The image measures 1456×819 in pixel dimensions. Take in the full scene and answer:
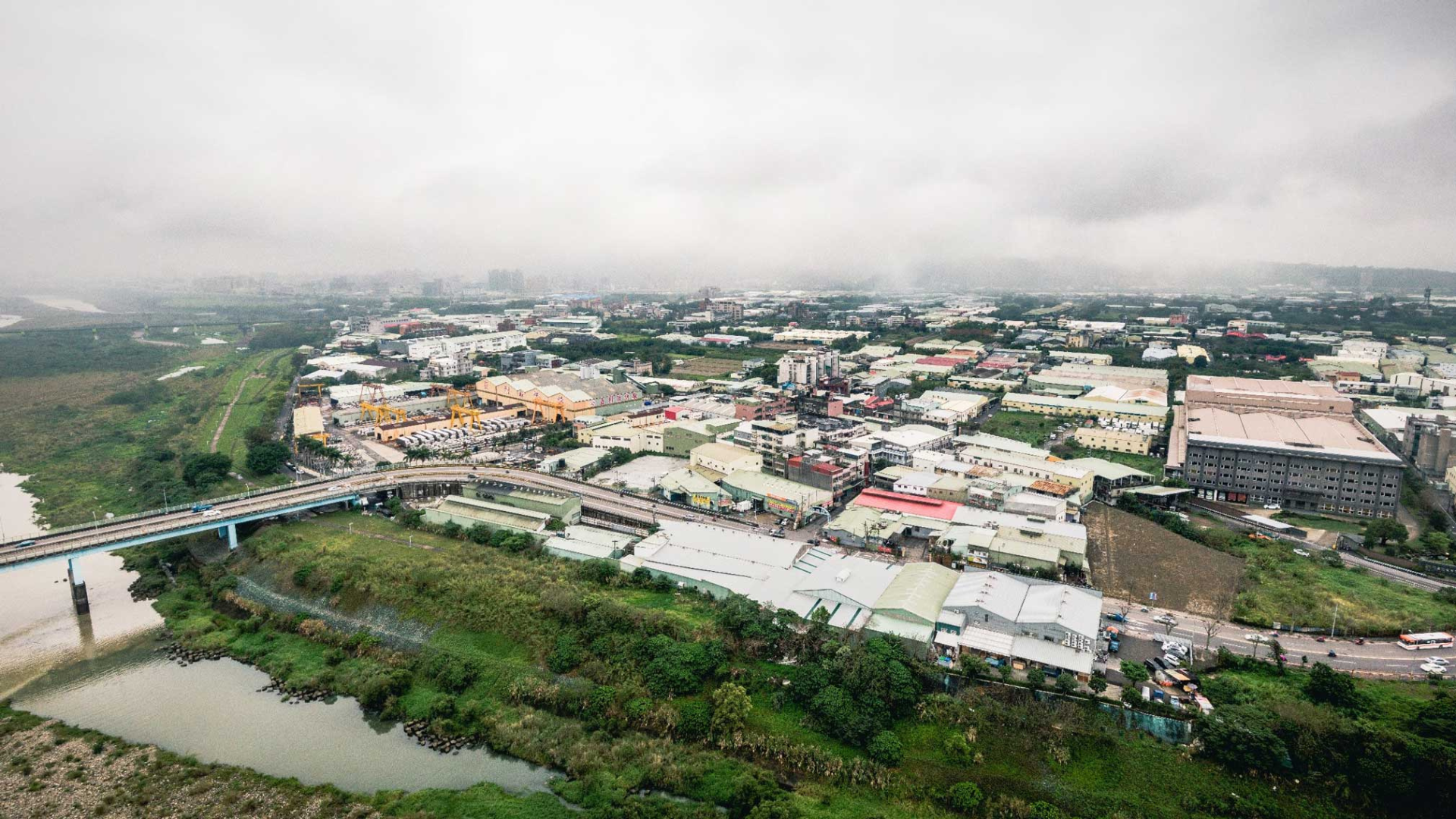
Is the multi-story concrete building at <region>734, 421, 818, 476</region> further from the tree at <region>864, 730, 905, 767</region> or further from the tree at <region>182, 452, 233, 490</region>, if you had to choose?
the tree at <region>182, 452, 233, 490</region>

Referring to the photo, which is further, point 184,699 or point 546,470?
point 546,470

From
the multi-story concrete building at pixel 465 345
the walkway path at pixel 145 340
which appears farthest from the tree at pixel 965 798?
the walkway path at pixel 145 340

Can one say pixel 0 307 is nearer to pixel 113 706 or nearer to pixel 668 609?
pixel 113 706

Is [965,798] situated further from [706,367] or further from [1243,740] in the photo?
[706,367]

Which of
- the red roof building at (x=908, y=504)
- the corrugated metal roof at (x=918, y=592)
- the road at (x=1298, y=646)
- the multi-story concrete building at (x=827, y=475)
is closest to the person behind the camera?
the road at (x=1298, y=646)

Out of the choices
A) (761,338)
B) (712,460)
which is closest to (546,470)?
(712,460)

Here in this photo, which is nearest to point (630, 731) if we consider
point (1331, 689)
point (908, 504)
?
point (908, 504)

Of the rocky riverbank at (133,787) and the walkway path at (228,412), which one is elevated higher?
the walkway path at (228,412)

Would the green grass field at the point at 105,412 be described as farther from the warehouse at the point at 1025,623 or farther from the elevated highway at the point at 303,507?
the warehouse at the point at 1025,623
